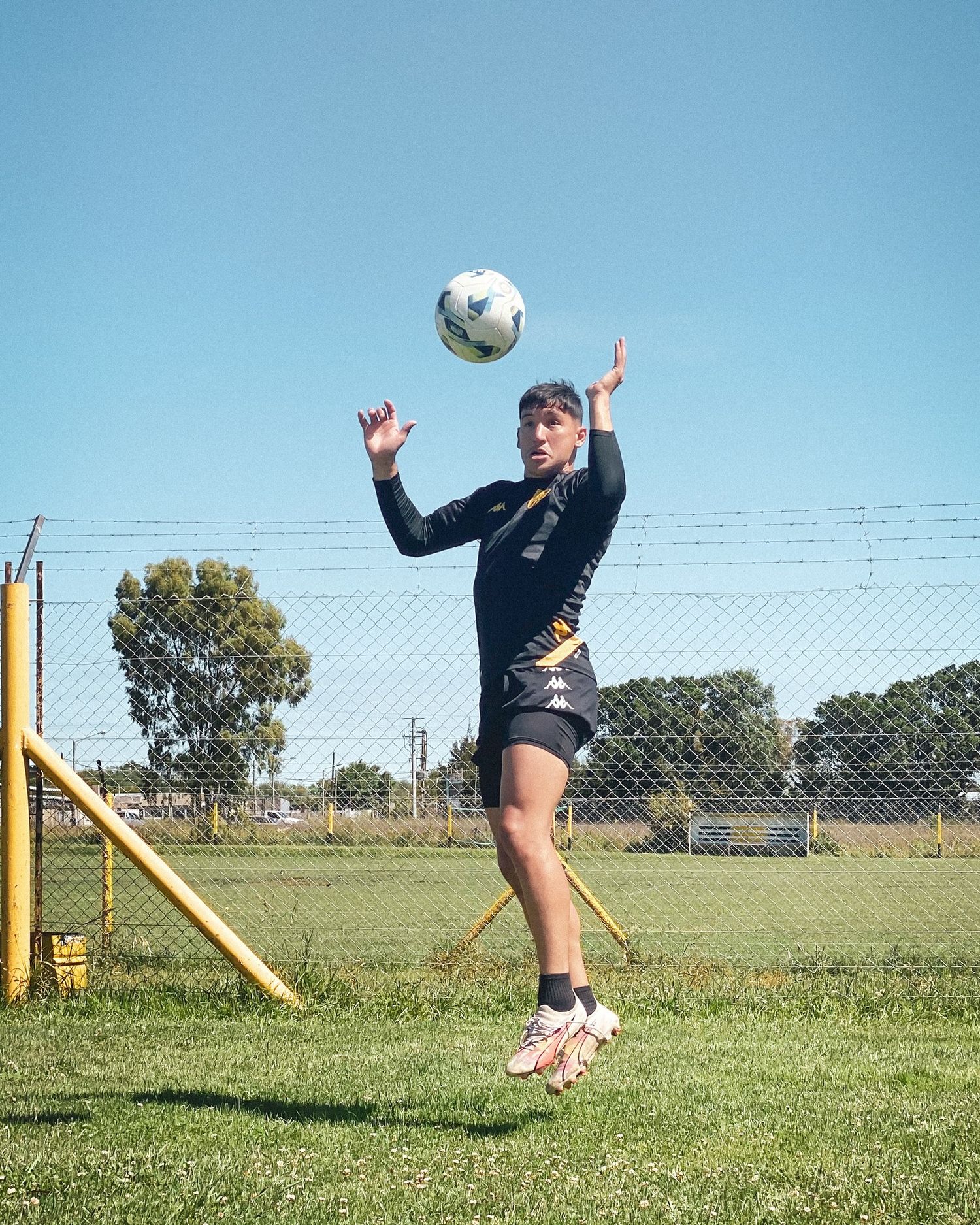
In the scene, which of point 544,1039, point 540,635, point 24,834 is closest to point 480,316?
point 540,635

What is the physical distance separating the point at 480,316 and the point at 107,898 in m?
4.02

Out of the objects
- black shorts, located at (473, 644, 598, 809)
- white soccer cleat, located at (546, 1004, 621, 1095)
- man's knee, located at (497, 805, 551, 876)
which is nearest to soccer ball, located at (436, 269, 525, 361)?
black shorts, located at (473, 644, 598, 809)

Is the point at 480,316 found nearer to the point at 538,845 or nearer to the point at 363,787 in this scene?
the point at 538,845

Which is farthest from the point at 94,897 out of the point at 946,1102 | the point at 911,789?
the point at 946,1102

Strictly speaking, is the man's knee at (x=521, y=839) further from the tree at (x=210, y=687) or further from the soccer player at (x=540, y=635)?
the tree at (x=210, y=687)

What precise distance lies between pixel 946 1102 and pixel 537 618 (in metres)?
2.01

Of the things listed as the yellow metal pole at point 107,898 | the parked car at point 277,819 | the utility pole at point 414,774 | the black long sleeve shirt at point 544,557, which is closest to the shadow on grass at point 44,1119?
the black long sleeve shirt at point 544,557

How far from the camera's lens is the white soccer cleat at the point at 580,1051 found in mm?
3230

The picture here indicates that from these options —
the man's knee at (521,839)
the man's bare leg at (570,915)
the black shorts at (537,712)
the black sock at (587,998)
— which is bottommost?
the black sock at (587,998)

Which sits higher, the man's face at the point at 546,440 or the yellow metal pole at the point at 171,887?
the man's face at the point at 546,440

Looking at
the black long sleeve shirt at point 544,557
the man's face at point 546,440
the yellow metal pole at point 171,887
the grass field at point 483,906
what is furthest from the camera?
the grass field at point 483,906

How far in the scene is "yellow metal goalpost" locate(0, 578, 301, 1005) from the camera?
Answer: 17.9 ft

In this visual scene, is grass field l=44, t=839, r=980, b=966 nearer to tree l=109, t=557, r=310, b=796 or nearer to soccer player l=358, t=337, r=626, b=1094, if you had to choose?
tree l=109, t=557, r=310, b=796

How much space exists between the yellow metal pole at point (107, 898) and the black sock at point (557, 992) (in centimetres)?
363
